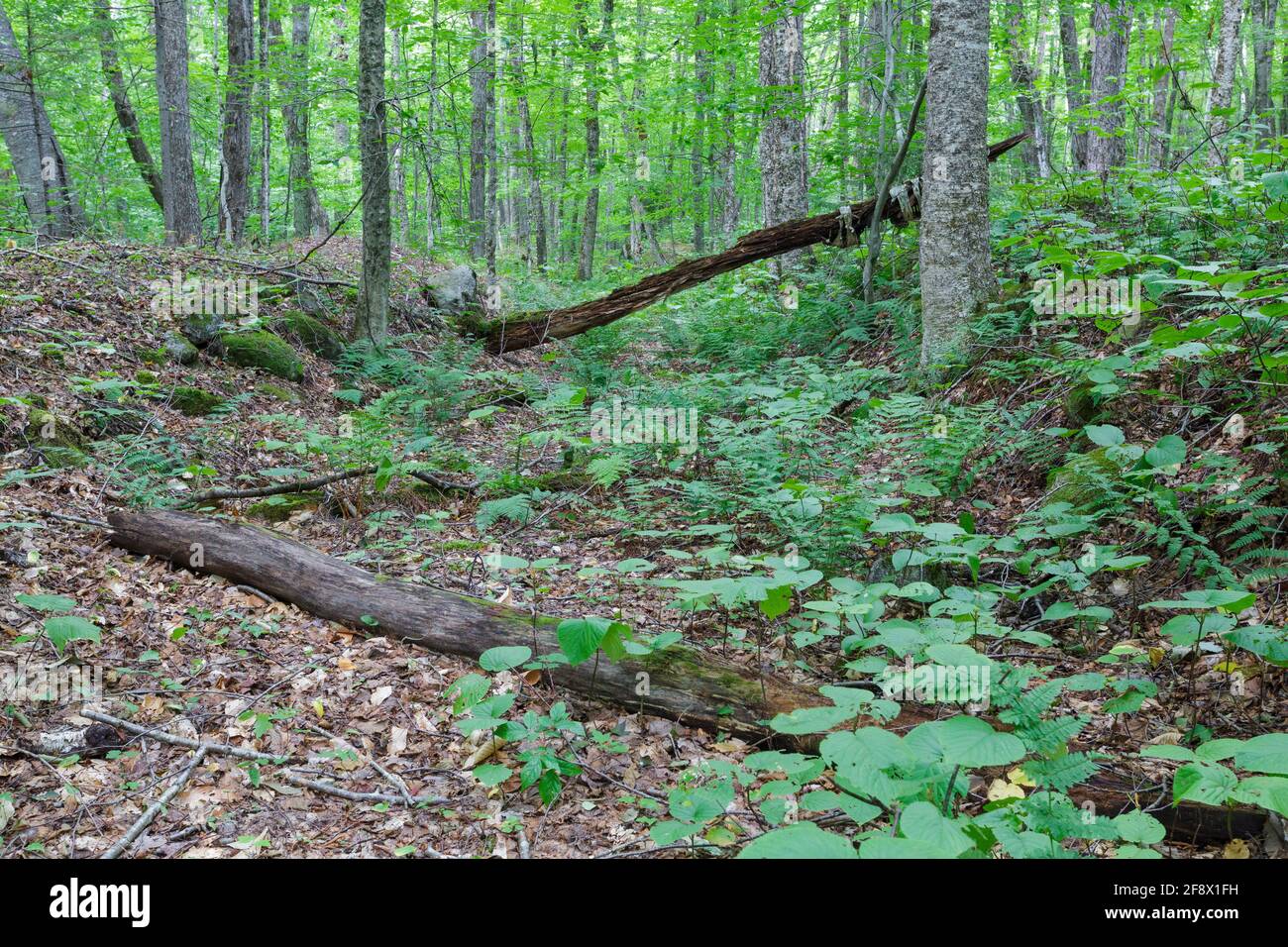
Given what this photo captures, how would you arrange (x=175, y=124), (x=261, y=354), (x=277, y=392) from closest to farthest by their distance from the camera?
1. (x=277, y=392)
2. (x=261, y=354)
3. (x=175, y=124)

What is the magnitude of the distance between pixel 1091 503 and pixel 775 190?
8010 millimetres

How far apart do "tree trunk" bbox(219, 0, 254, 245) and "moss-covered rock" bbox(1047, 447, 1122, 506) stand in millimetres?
11101

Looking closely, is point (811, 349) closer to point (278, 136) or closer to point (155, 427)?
point (155, 427)

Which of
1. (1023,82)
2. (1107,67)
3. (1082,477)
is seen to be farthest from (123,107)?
(1107,67)

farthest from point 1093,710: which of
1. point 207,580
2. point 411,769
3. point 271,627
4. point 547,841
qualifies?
point 207,580

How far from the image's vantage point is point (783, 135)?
10922 millimetres

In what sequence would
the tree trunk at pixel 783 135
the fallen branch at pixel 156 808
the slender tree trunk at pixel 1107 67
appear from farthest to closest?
the slender tree trunk at pixel 1107 67, the tree trunk at pixel 783 135, the fallen branch at pixel 156 808

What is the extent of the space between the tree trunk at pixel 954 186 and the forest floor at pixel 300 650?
2.67 feet

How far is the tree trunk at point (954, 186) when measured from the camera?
6.78m

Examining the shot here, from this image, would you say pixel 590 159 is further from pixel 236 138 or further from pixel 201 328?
pixel 201 328

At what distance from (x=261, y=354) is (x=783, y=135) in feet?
24.4

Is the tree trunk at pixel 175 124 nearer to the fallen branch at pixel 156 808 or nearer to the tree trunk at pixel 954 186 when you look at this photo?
the tree trunk at pixel 954 186

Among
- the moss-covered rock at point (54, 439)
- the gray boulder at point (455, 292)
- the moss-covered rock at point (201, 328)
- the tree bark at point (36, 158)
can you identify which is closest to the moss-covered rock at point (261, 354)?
the moss-covered rock at point (201, 328)

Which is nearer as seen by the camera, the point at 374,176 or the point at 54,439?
the point at 54,439
